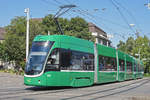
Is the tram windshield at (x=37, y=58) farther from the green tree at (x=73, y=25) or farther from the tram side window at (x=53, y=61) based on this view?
the green tree at (x=73, y=25)

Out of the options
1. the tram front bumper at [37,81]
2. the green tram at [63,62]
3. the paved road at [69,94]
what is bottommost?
the paved road at [69,94]

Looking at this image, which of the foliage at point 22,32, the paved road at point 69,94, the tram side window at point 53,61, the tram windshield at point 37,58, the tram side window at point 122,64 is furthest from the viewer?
the foliage at point 22,32

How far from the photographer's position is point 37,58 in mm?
14867

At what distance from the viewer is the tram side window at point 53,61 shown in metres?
14.8

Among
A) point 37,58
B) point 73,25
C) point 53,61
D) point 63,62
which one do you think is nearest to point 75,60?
point 63,62

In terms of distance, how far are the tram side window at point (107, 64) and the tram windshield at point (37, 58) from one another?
677 cm

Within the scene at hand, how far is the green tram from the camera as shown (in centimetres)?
1471

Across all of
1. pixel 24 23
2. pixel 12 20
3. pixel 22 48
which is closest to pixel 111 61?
pixel 22 48

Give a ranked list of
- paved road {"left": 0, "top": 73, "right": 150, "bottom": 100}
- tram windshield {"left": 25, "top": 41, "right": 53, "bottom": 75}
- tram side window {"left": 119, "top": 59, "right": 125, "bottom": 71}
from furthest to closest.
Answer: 1. tram side window {"left": 119, "top": 59, "right": 125, "bottom": 71}
2. tram windshield {"left": 25, "top": 41, "right": 53, "bottom": 75}
3. paved road {"left": 0, "top": 73, "right": 150, "bottom": 100}

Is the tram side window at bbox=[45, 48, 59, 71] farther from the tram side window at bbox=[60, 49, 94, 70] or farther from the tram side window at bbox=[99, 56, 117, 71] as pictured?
the tram side window at bbox=[99, 56, 117, 71]

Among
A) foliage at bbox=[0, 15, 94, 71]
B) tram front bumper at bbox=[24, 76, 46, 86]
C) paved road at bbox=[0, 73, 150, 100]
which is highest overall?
foliage at bbox=[0, 15, 94, 71]

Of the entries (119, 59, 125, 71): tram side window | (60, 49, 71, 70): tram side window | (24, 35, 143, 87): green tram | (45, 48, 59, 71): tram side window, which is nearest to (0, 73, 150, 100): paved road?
(24, 35, 143, 87): green tram

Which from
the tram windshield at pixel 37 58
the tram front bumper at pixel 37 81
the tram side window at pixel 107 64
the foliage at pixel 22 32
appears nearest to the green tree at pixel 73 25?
the foliage at pixel 22 32

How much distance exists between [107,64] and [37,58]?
902 cm
